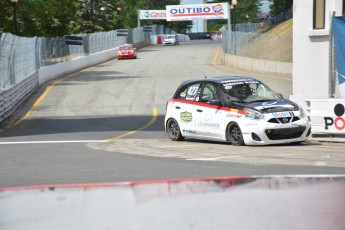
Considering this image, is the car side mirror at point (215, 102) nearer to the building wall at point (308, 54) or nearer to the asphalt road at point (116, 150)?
→ the asphalt road at point (116, 150)

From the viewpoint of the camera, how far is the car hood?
15.5 meters

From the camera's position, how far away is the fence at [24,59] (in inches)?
1078

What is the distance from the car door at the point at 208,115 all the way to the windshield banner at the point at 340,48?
2844 mm

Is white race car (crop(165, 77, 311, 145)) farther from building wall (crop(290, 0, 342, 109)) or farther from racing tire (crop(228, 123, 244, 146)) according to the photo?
building wall (crop(290, 0, 342, 109))

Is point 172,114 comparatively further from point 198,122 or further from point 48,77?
point 48,77

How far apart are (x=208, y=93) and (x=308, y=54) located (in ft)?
29.7

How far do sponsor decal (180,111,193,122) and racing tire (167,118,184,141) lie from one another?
29cm

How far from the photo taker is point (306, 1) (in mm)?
24875

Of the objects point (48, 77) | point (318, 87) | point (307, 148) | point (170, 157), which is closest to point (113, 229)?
point (170, 157)

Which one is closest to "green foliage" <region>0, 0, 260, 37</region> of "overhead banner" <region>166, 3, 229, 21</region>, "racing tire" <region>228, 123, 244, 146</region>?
"overhead banner" <region>166, 3, 229, 21</region>

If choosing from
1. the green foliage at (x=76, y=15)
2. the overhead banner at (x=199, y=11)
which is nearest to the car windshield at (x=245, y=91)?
the green foliage at (x=76, y=15)

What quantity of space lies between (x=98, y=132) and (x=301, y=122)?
7.47 meters

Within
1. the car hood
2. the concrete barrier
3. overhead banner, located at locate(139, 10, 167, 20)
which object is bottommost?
the car hood

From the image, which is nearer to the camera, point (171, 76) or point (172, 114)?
point (172, 114)
